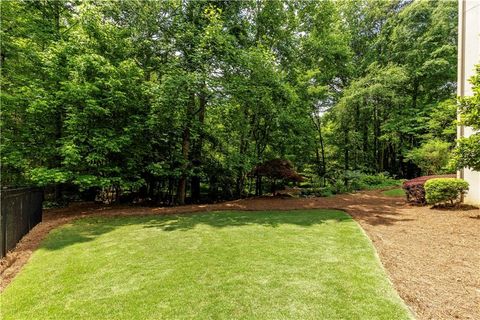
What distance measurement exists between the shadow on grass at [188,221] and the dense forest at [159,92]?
1.92 metres

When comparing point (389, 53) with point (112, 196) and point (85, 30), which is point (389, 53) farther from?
point (112, 196)

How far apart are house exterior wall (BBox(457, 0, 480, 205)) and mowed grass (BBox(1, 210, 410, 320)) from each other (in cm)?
494

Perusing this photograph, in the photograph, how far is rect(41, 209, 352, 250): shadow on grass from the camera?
19.3 feet

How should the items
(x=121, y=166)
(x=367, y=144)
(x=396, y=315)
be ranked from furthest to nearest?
(x=367, y=144), (x=121, y=166), (x=396, y=315)

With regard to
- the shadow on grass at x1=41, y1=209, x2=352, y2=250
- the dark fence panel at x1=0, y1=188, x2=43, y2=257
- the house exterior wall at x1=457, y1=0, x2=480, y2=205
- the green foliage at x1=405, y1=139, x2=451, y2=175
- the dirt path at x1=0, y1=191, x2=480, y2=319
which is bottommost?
the shadow on grass at x1=41, y1=209, x2=352, y2=250

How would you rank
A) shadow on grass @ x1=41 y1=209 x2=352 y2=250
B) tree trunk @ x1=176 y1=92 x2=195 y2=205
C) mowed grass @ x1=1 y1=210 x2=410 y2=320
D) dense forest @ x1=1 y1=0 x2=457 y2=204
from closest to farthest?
1. mowed grass @ x1=1 y1=210 x2=410 y2=320
2. shadow on grass @ x1=41 y1=209 x2=352 y2=250
3. dense forest @ x1=1 y1=0 x2=457 y2=204
4. tree trunk @ x1=176 y1=92 x2=195 y2=205

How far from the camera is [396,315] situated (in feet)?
9.00

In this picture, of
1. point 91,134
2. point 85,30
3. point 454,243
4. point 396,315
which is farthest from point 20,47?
point 454,243

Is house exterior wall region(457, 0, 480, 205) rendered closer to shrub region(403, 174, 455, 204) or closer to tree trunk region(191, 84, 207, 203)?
shrub region(403, 174, 455, 204)

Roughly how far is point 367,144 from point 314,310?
22110 millimetres

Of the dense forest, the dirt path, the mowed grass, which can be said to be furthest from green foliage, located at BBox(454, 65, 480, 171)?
the dense forest

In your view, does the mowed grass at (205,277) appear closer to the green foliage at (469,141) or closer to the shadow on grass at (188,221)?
the shadow on grass at (188,221)

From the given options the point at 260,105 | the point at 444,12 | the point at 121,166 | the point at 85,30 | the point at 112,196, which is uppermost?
the point at 444,12

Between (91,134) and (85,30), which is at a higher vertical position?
(85,30)
